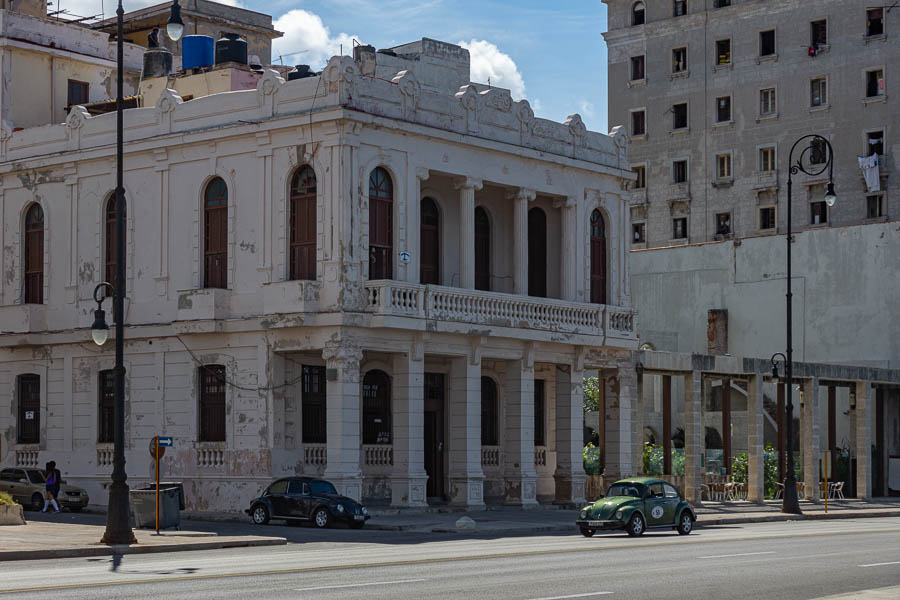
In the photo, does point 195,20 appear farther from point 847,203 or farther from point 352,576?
point 352,576

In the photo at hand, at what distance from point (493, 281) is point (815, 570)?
26.5 meters

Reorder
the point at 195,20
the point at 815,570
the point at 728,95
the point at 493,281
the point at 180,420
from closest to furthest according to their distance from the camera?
the point at 815,570
the point at 180,420
the point at 493,281
the point at 195,20
the point at 728,95

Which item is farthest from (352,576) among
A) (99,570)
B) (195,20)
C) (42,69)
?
(195,20)

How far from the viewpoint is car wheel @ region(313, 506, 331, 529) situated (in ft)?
121

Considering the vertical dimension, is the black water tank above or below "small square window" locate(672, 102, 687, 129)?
below

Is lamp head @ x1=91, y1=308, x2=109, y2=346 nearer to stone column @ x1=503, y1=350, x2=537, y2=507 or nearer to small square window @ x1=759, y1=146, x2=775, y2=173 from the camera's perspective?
stone column @ x1=503, y1=350, x2=537, y2=507

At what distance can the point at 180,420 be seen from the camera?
43.7m

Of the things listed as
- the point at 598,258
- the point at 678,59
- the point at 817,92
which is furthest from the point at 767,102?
the point at 598,258

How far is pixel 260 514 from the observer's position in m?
38.1

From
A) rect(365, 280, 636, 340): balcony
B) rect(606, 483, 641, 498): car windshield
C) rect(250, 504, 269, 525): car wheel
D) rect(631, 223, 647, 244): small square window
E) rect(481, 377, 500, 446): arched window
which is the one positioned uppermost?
rect(631, 223, 647, 244): small square window

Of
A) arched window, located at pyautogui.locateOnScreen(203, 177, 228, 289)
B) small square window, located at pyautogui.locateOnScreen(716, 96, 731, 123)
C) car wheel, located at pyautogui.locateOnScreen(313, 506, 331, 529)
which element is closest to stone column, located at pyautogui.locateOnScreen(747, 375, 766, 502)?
arched window, located at pyautogui.locateOnScreen(203, 177, 228, 289)

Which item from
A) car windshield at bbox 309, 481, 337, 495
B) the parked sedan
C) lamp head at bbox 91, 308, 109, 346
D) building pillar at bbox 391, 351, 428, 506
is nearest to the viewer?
lamp head at bbox 91, 308, 109, 346

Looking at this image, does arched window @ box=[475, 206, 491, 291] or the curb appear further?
arched window @ box=[475, 206, 491, 291]

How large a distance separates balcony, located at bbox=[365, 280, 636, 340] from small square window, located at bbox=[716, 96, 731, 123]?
36350 millimetres
